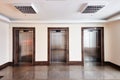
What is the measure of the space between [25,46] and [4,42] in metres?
1.30

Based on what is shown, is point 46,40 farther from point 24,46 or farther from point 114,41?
point 114,41

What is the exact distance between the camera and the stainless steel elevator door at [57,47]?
8352mm

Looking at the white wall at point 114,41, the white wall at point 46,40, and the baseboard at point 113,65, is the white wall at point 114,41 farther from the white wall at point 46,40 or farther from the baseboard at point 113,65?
the white wall at point 46,40

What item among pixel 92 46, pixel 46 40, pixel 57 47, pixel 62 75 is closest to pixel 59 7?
pixel 62 75

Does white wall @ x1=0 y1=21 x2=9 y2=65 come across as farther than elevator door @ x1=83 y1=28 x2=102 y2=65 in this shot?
No

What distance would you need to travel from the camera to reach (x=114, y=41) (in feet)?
24.6

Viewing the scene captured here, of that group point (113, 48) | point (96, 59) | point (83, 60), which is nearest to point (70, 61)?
point (83, 60)

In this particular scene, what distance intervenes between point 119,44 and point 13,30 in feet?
18.7

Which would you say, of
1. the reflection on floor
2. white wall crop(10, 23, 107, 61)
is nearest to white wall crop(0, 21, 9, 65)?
white wall crop(10, 23, 107, 61)

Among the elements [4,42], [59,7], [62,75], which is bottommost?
[62,75]

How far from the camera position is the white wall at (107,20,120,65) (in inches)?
277

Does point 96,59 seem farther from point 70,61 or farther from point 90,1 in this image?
point 90,1

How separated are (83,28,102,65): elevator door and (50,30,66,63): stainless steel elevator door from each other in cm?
128

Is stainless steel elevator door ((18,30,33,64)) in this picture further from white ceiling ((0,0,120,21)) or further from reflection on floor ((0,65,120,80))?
white ceiling ((0,0,120,21))
